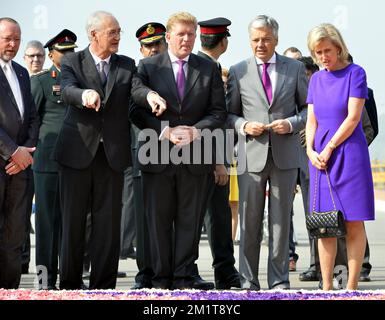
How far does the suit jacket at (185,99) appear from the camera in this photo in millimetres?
8602

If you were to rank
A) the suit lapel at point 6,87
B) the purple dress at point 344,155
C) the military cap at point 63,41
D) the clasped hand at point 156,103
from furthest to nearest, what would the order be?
the military cap at point 63,41
the suit lapel at point 6,87
the clasped hand at point 156,103
the purple dress at point 344,155

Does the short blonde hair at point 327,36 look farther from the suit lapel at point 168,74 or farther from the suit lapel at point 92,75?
the suit lapel at point 92,75

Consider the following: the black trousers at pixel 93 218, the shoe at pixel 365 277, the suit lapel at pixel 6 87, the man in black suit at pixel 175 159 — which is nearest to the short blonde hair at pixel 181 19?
the man in black suit at pixel 175 159

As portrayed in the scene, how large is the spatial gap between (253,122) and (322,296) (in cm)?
238

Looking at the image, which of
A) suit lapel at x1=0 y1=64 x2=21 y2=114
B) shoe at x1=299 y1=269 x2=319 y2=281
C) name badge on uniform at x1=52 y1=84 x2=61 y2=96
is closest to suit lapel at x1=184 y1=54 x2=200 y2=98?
suit lapel at x1=0 y1=64 x2=21 y2=114

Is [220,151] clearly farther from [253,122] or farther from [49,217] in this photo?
[49,217]

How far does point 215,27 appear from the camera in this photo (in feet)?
32.0

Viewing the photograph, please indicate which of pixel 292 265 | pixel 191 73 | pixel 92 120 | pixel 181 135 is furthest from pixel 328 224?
pixel 292 265

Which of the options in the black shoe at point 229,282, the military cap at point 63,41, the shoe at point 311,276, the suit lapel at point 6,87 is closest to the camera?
the suit lapel at point 6,87

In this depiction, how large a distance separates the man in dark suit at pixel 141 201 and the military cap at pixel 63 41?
69 centimetres

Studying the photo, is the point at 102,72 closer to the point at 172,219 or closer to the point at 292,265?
the point at 172,219

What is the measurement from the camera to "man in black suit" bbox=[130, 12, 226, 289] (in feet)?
28.2

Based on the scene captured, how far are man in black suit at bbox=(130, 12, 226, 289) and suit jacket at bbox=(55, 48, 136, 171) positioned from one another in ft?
0.46

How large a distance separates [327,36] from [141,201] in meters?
2.34
